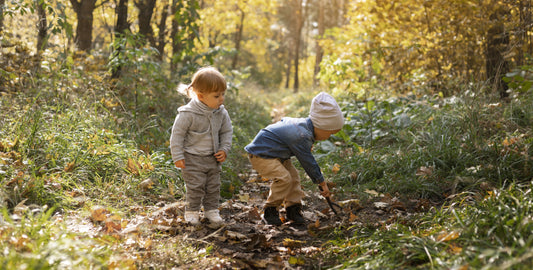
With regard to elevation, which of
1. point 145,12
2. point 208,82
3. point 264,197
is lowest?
point 264,197

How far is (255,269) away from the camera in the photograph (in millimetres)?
2762

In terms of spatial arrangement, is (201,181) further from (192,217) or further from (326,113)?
(326,113)

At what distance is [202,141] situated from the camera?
3559 mm

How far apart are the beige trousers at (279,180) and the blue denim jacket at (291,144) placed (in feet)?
0.22

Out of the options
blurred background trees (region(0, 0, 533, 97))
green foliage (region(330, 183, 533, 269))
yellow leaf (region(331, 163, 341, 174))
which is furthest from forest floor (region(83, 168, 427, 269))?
blurred background trees (region(0, 0, 533, 97))

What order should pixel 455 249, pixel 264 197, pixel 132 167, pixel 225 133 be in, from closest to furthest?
pixel 455 249 → pixel 225 133 → pixel 132 167 → pixel 264 197

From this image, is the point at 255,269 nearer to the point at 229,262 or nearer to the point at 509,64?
the point at 229,262

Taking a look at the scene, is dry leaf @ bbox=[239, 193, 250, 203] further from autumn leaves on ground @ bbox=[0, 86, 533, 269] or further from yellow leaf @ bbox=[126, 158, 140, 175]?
yellow leaf @ bbox=[126, 158, 140, 175]

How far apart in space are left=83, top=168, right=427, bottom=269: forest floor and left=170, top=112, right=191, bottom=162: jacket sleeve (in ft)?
1.56

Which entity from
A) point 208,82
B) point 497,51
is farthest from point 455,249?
point 497,51

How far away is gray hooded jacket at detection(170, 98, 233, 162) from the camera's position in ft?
11.3

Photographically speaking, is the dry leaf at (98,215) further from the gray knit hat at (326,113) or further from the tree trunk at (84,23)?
the tree trunk at (84,23)

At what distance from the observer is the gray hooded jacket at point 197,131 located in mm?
3451

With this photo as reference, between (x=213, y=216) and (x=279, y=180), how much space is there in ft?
2.26
